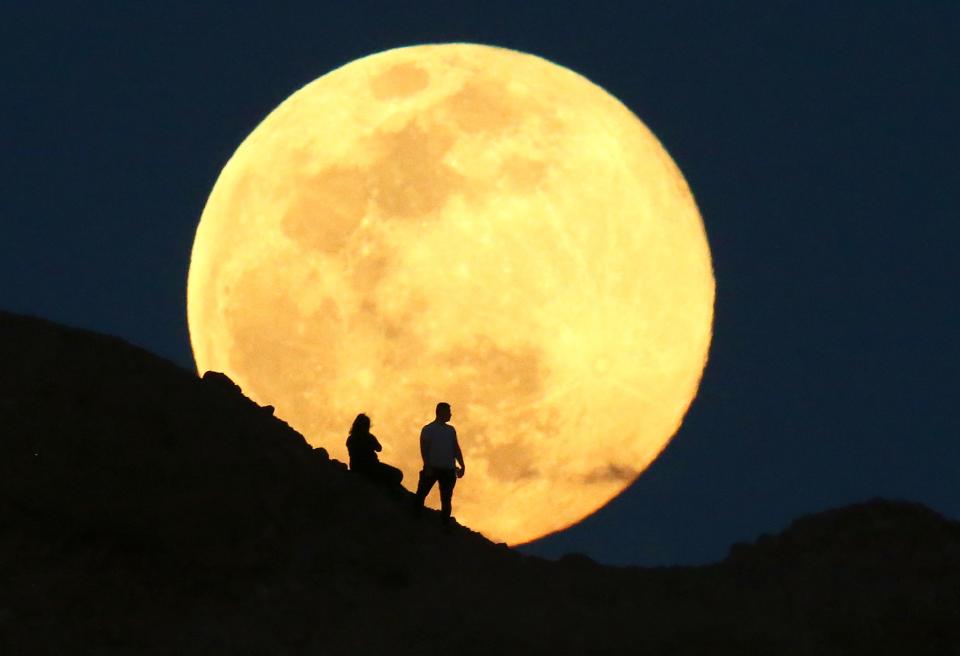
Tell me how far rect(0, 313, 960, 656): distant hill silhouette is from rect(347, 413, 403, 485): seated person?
19.7 inches

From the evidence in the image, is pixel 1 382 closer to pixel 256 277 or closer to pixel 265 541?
pixel 265 541

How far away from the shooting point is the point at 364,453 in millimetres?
21141

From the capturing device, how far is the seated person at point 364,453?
69.1ft

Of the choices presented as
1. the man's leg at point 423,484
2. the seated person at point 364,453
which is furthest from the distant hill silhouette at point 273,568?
the seated person at point 364,453

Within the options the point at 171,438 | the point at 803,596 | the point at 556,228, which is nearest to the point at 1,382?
the point at 171,438

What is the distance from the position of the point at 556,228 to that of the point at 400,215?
9.81 ft

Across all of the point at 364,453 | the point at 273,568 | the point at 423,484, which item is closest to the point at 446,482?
the point at 423,484

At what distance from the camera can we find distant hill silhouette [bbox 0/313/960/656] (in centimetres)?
1472

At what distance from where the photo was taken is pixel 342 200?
28188 millimetres

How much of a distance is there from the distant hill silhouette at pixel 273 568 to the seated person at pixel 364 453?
0.50 m

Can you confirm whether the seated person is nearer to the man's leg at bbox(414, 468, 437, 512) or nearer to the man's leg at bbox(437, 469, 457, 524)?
the man's leg at bbox(414, 468, 437, 512)

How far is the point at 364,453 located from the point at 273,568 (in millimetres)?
4043

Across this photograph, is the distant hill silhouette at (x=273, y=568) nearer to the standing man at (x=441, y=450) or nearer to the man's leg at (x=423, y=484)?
the man's leg at (x=423, y=484)

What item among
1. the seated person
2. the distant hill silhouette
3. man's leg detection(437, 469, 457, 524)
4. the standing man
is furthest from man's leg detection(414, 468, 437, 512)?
the seated person
